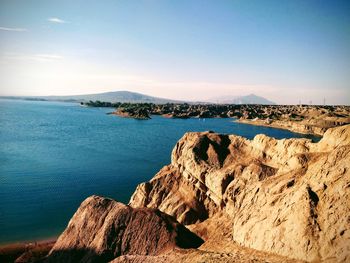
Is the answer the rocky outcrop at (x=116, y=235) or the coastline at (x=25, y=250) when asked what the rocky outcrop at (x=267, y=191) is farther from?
the coastline at (x=25, y=250)

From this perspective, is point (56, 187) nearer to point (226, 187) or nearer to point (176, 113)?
point (226, 187)

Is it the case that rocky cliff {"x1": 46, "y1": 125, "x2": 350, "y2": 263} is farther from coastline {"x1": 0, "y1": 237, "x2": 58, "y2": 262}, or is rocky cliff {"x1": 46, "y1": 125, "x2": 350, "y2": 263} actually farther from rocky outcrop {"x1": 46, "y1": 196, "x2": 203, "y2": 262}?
coastline {"x1": 0, "y1": 237, "x2": 58, "y2": 262}

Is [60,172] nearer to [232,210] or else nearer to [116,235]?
[116,235]

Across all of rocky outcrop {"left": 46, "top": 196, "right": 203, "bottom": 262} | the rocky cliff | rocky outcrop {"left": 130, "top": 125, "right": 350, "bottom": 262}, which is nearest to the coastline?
rocky outcrop {"left": 46, "top": 196, "right": 203, "bottom": 262}

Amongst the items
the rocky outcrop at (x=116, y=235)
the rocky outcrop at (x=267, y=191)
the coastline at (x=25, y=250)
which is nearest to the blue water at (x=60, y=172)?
the coastline at (x=25, y=250)

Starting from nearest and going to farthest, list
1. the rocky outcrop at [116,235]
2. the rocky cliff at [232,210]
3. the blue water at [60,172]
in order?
the rocky cliff at [232,210] → the rocky outcrop at [116,235] → the blue water at [60,172]

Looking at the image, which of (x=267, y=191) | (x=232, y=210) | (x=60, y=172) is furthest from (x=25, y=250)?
(x=60, y=172)


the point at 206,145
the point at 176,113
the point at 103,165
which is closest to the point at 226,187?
the point at 206,145
